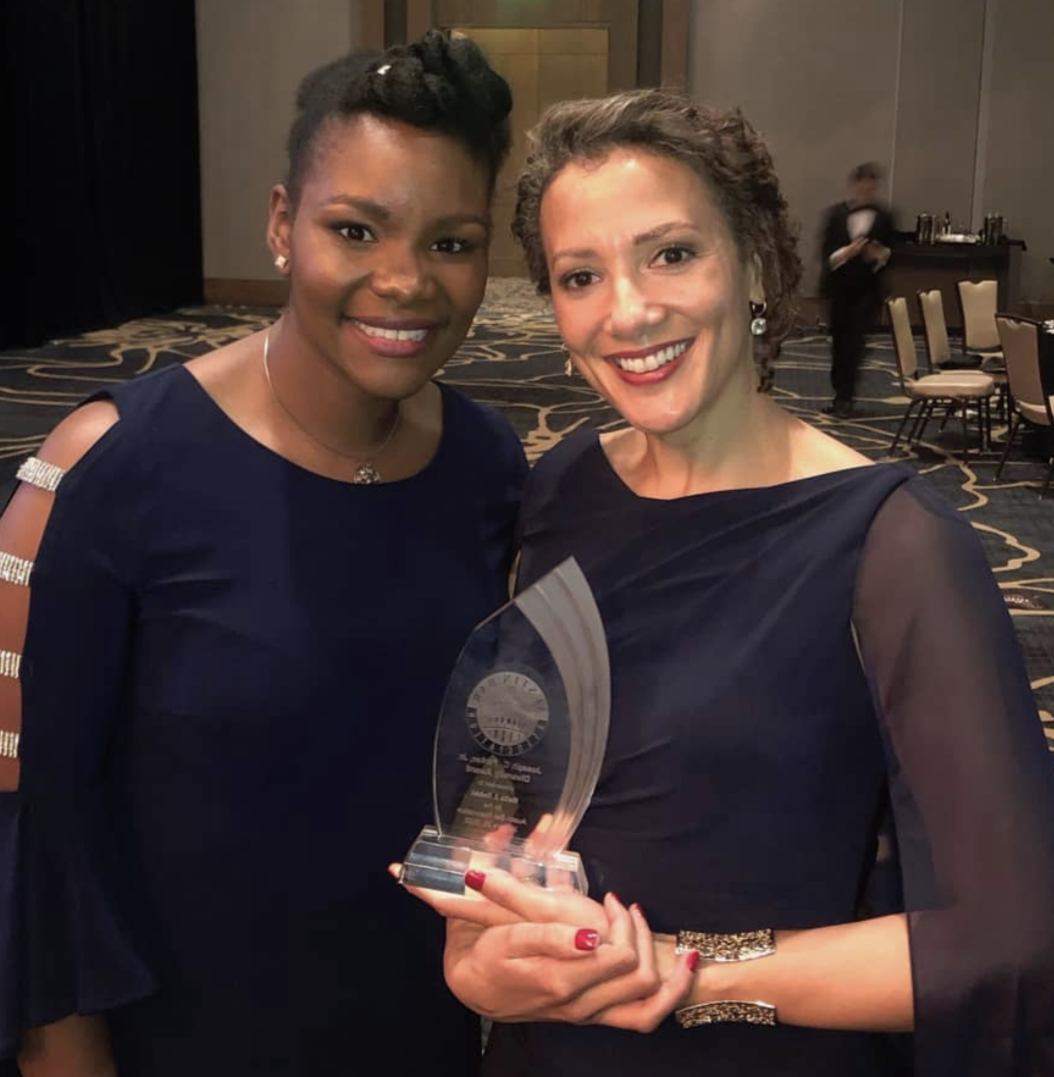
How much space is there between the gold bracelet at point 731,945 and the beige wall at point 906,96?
1189 cm

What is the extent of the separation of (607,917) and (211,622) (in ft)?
1.65

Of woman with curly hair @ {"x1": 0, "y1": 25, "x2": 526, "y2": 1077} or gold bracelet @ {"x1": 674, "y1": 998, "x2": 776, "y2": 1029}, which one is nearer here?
gold bracelet @ {"x1": 674, "y1": 998, "x2": 776, "y2": 1029}

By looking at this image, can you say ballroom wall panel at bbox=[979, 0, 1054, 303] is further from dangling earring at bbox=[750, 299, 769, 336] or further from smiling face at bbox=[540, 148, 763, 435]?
smiling face at bbox=[540, 148, 763, 435]

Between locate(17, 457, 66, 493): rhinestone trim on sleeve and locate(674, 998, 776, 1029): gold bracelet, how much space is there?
786 mm

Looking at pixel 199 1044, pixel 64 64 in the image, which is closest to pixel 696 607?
pixel 199 1044

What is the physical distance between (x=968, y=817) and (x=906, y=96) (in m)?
12.4

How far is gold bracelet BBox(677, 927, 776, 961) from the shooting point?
1.15 metres

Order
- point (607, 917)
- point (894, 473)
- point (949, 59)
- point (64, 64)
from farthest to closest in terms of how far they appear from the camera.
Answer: point (949, 59) < point (64, 64) < point (894, 473) < point (607, 917)

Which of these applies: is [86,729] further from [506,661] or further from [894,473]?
[894,473]

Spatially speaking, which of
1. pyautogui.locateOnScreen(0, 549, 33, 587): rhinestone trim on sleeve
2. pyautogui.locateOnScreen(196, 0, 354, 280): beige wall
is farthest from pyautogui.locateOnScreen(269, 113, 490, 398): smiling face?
pyautogui.locateOnScreen(196, 0, 354, 280): beige wall

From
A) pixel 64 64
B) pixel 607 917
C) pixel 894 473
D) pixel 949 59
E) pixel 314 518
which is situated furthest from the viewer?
pixel 949 59

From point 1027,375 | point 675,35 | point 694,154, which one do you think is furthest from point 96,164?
point 694,154

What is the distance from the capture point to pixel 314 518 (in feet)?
4.49

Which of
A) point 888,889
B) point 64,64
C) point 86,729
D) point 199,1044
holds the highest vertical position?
point 64,64
